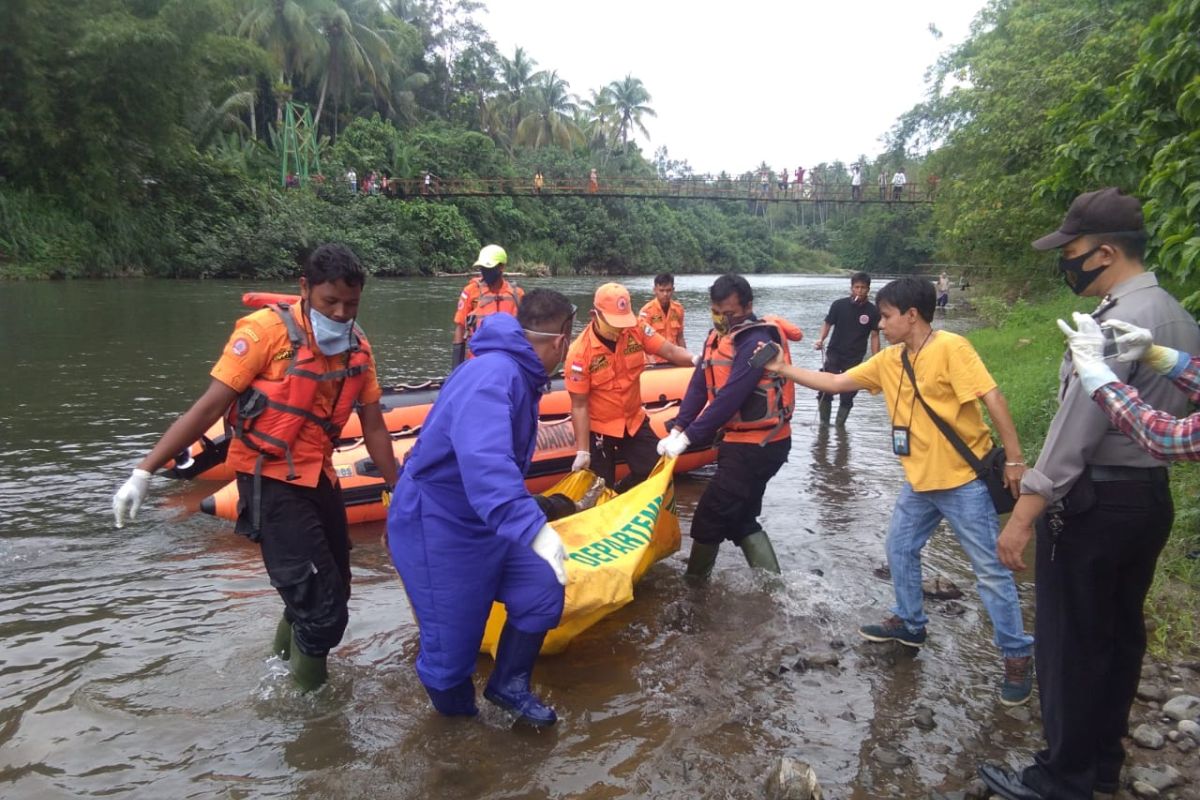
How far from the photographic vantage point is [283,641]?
3.94 metres

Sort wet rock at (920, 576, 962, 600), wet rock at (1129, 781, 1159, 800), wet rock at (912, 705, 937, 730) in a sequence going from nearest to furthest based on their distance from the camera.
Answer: wet rock at (1129, 781, 1159, 800) < wet rock at (912, 705, 937, 730) < wet rock at (920, 576, 962, 600)

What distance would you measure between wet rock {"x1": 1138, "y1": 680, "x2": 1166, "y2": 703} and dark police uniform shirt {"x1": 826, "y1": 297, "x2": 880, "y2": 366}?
609 cm

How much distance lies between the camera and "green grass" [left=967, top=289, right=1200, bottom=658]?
419cm

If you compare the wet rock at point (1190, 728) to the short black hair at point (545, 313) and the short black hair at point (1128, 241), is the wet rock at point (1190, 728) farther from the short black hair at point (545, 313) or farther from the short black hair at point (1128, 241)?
the short black hair at point (545, 313)

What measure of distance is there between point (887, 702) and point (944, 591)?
1.39 metres

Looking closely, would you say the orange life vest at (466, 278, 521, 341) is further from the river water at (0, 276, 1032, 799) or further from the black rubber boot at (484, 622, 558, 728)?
the black rubber boot at (484, 622, 558, 728)

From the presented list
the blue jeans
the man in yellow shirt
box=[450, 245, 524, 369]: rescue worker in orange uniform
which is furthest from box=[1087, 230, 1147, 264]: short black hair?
box=[450, 245, 524, 369]: rescue worker in orange uniform

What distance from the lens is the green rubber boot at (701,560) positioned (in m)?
4.98

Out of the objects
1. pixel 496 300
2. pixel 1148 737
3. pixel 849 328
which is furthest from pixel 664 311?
pixel 1148 737

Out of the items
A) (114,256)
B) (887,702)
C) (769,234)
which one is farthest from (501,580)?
(769,234)

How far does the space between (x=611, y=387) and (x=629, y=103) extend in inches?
2854

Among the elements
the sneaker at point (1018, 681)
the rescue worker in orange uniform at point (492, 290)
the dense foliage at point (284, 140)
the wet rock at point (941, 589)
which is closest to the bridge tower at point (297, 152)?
the dense foliage at point (284, 140)

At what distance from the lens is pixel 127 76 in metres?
27.8

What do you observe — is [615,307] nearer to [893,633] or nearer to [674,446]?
[674,446]
